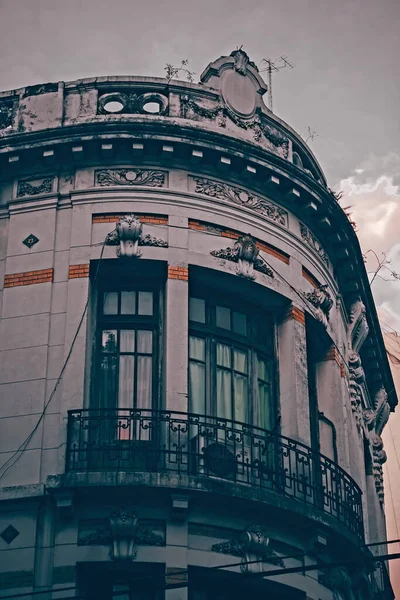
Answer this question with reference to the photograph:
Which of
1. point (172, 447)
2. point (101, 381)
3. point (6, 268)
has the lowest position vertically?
point (172, 447)

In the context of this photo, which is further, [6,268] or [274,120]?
[274,120]

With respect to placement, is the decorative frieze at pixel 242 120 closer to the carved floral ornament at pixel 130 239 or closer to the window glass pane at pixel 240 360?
the carved floral ornament at pixel 130 239

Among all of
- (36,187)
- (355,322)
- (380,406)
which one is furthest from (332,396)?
(36,187)

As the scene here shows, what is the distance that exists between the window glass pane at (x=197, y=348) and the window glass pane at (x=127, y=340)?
984mm

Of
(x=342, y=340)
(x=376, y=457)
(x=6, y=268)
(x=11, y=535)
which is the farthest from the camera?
(x=376, y=457)

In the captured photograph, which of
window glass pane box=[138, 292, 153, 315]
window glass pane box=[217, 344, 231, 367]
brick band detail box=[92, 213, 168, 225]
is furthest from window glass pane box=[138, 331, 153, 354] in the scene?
brick band detail box=[92, 213, 168, 225]

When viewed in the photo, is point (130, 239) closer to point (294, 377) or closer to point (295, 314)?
point (295, 314)

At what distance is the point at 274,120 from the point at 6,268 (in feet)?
19.7

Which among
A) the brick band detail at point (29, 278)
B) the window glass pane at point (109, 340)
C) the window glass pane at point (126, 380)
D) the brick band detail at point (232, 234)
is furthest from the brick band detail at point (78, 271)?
the brick band detail at point (232, 234)

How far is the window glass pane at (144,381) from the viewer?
20.5m

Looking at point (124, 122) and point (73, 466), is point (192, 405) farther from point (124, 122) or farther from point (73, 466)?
point (124, 122)

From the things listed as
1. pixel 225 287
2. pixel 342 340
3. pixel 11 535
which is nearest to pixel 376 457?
pixel 342 340

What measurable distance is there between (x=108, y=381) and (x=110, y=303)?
149 centimetres

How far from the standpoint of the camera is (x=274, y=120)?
23875mm
